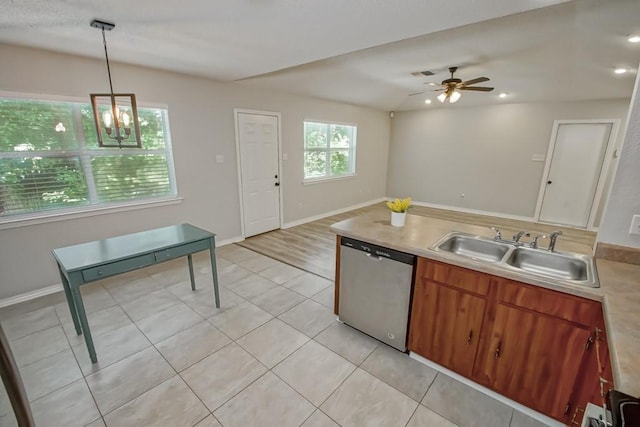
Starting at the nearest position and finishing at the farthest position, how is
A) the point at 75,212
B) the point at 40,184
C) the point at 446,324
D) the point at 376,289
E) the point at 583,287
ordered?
the point at 583,287 → the point at 446,324 → the point at 376,289 → the point at 40,184 → the point at 75,212

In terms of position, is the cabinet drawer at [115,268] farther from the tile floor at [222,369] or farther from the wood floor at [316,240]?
the wood floor at [316,240]

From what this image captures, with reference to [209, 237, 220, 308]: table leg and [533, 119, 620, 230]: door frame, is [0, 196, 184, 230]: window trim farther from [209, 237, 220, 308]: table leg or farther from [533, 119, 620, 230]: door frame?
[533, 119, 620, 230]: door frame

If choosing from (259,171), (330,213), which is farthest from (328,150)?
(259,171)

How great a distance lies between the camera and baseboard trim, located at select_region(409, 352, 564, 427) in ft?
5.40

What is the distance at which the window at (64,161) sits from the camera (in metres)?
2.62

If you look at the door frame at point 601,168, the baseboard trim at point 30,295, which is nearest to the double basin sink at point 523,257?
the baseboard trim at point 30,295

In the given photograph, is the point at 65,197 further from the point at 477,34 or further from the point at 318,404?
the point at 477,34

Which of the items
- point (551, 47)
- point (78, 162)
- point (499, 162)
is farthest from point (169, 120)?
point (499, 162)

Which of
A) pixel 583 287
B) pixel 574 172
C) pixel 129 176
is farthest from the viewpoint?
pixel 574 172

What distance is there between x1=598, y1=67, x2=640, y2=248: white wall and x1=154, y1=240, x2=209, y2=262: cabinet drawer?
2.90m

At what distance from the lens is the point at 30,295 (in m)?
2.85

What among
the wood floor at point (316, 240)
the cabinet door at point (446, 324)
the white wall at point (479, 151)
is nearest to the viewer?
the cabinet door at point (446, 324)

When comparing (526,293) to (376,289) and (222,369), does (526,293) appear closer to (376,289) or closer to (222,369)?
(376,289)

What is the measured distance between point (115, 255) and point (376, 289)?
1.96 meters
